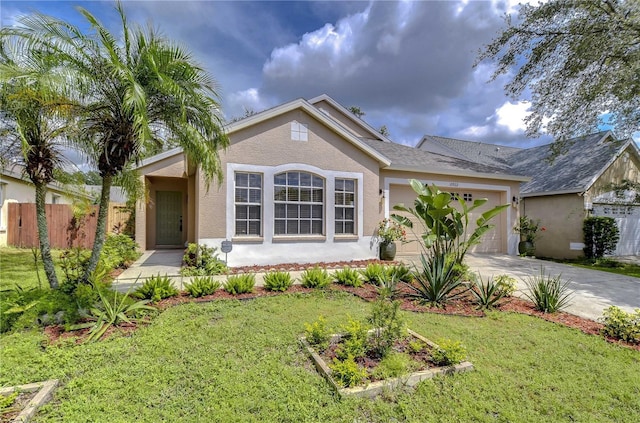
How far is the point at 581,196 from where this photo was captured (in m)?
14.7

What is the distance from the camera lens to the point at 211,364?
12.5 feet

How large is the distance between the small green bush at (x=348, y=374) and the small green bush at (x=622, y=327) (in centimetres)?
461

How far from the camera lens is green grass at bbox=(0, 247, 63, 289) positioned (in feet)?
25.5

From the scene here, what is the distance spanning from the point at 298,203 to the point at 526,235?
39.6 feet

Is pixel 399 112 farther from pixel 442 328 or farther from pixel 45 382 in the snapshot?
pixel 45 382

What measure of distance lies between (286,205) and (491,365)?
7.56 m

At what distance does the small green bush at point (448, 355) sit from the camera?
376 centimetres

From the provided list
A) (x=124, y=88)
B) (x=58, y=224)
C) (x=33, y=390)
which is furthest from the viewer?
(x=58, y=224)

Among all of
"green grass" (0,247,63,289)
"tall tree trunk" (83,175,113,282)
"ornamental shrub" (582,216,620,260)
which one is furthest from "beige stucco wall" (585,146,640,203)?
"green grass" (0,247,63,289)

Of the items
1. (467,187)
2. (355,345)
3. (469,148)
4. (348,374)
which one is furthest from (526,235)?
(348,374)

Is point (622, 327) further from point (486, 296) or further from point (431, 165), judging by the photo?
point (431, 165)

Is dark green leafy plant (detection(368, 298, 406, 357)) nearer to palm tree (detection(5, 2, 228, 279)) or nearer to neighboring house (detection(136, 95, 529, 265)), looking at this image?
palm tree (detection(5, 2, 228, 279))

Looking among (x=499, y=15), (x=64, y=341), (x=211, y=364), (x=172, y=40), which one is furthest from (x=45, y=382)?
(x=499, y=15)

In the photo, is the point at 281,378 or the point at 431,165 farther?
the point at 431,165
